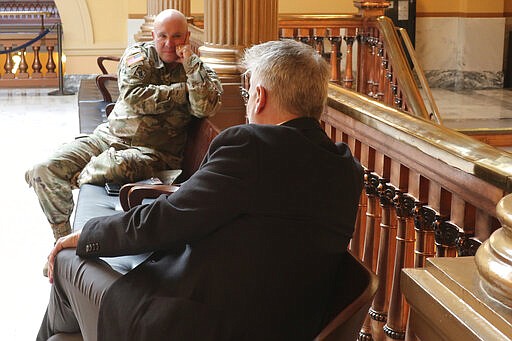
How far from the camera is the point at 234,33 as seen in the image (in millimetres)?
5750

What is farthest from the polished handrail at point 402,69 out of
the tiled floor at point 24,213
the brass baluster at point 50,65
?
the brass baluster at point 50,65

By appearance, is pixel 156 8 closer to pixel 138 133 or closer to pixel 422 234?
pixel 138 133

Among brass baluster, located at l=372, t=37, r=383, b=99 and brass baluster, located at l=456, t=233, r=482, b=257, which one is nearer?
brass baluster, located at l=456, t=233, r=482, b=257

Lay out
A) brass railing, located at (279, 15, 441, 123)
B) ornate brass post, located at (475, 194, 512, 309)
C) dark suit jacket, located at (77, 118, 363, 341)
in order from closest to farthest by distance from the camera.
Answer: ornate brass post, located at (475, 194, 512, 309) → dark suit jacket, located at (77, 118, 363, 341) → brass railing, located at (279, 15, 441, 123)

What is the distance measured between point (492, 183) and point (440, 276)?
907 mm

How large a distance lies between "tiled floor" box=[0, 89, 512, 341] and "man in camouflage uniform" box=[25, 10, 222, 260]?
1.32 feet

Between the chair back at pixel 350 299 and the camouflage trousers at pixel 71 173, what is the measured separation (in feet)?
8.35

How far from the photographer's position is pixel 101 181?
15.5ft

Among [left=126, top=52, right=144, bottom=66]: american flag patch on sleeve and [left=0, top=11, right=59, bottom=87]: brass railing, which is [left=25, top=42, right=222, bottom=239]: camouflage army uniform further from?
[left=0, top=11, right=59, bottom=87]: brass railing

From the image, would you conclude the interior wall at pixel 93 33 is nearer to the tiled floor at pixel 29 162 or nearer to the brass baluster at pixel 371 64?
the tiled floor at pixel 29 162

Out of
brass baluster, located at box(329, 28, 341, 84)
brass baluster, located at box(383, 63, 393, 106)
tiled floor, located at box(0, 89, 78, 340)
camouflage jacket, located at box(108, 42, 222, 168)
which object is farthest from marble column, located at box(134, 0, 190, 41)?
camouflage jacket, located at box(108, 42, 222, 168)

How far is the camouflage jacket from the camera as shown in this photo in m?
4.63

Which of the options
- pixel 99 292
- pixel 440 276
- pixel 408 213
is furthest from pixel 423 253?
pixel 440 276

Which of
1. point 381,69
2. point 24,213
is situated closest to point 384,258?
point 24,213
